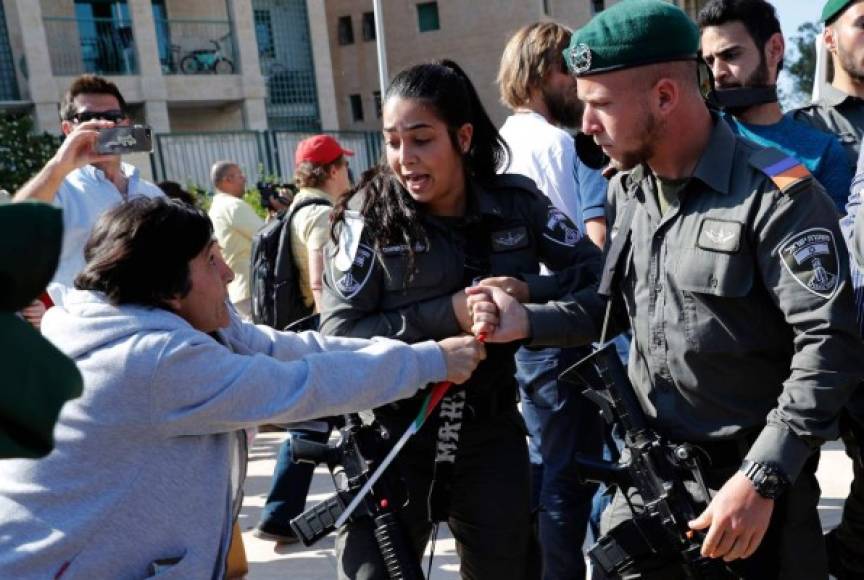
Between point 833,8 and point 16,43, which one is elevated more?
point 16,43

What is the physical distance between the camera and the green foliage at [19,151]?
1438cm

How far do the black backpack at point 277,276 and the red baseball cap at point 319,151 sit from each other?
1.17 ft

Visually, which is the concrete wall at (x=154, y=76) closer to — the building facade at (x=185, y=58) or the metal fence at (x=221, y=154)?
the building facade at (x=185, y=58)

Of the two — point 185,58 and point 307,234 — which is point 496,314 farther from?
point 185,58

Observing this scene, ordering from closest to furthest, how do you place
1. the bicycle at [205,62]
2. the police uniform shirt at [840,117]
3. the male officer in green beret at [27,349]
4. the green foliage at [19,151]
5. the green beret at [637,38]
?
1. the male officer in green beret at [27,349]
2. the green beret at [637,38]
3. the police uniform shirt at [840,117]
4. the green foliage at [19,151]
5. the bicycle at [205,62]

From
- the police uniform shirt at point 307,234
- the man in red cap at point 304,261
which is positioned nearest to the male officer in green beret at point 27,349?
the man in red cap at point 304,261

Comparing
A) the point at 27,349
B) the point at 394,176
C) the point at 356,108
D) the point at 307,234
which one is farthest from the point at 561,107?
the point at 356,108

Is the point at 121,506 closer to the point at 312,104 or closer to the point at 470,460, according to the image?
the point at 470,460

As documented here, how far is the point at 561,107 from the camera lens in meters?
3.91

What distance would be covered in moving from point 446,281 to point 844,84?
5.62 ft

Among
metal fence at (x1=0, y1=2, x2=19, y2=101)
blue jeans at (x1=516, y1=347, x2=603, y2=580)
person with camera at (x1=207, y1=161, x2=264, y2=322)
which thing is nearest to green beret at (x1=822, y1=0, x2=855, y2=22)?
blue jeans at (x1=516, y1=347, x2=603, y2=580)

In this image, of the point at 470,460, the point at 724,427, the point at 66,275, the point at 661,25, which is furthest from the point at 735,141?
the point at 66,275

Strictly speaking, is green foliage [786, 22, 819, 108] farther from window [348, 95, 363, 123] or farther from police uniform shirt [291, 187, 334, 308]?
police uniform shirt [291, 187, 334, 308]

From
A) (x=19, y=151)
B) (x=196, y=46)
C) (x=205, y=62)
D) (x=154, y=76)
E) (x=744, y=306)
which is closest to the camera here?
(x=744, y=306)
